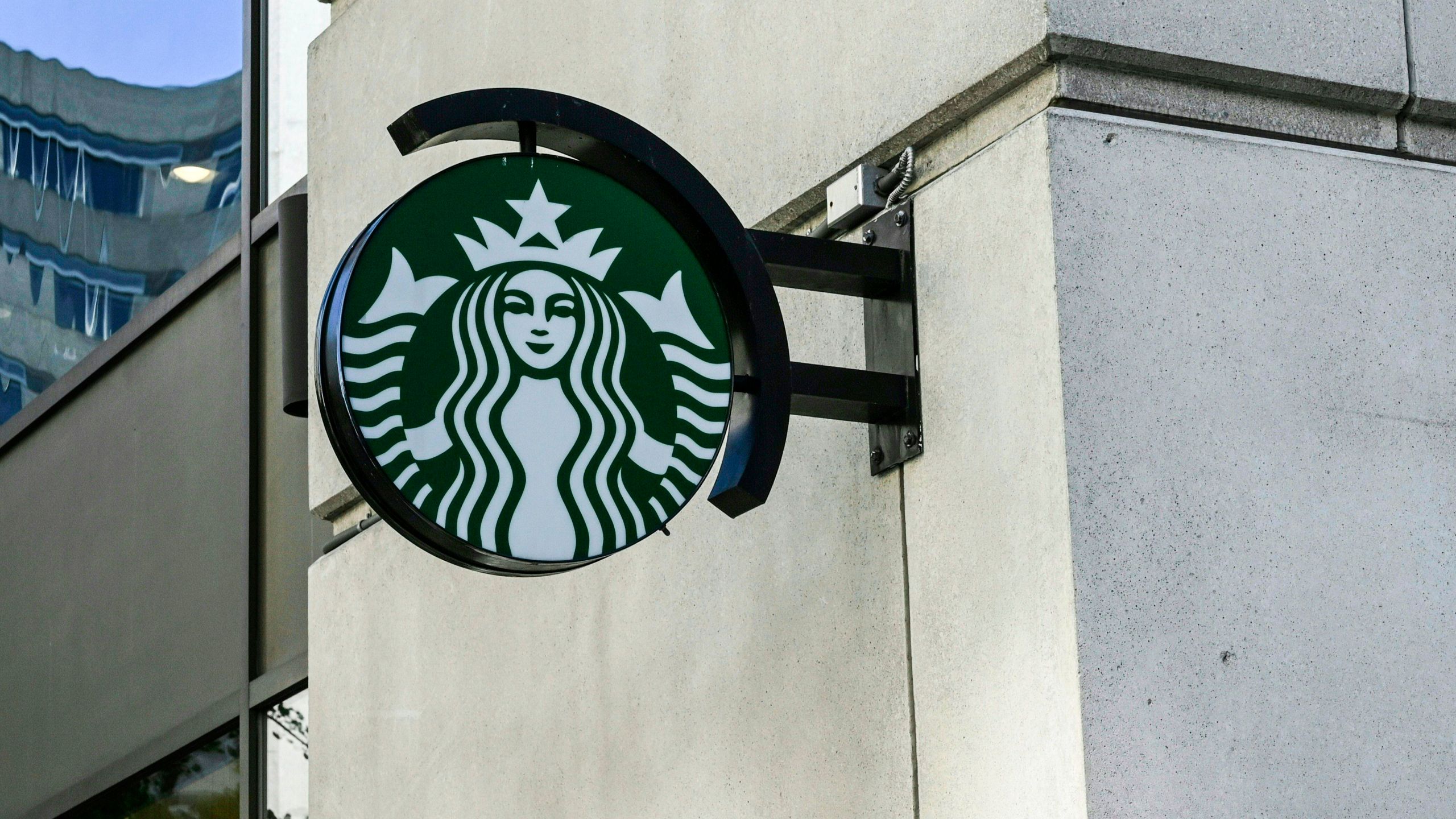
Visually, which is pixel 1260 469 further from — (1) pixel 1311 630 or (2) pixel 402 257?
(2) pixel 402 257

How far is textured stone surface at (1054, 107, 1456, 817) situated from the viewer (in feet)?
10.5

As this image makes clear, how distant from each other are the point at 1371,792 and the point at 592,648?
2183 millimetres

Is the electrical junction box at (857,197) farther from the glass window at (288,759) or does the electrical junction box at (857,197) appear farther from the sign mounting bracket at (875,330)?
the glass window at (288,759)

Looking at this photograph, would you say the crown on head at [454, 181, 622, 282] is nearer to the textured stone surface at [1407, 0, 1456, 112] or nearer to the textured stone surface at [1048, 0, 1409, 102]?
the textured stone surface at [1048, 0, 1409, 102]

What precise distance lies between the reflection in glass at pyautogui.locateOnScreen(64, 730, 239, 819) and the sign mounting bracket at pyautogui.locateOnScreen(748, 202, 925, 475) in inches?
192

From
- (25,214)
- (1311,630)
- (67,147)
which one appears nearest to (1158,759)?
(1311,630)

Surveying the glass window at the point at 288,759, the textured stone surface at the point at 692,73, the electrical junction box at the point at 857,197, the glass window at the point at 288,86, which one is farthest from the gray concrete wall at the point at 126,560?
the electrical junction box at the point at 857,197

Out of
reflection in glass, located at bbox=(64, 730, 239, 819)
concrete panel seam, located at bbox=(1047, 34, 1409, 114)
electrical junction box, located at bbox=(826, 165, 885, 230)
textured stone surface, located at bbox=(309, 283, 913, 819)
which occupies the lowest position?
reflection in glass, located at bbox=(64, 730, 239, 819)

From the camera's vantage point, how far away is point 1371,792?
329 cm

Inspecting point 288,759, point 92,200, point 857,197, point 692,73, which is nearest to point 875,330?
point 857,197

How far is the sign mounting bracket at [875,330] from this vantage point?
3674 millimetres

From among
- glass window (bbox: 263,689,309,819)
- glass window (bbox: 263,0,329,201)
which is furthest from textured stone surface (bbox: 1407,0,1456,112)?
glass window (bbox: 263,0,329,201)

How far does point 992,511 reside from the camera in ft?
11.3

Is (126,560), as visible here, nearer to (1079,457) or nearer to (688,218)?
(688,218)
